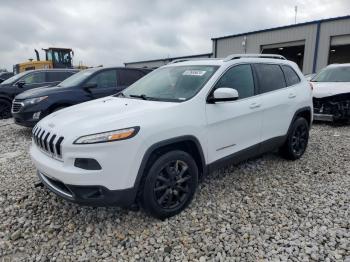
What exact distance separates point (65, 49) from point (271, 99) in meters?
17.1

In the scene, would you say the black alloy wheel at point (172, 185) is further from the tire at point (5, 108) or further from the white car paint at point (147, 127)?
the tire at point (5, 108)

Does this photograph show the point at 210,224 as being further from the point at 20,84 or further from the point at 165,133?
the point at 20,84

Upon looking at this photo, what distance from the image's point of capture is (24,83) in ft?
31.2

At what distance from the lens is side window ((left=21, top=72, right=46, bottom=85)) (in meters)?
9.62

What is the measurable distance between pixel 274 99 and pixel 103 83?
15.4 feet

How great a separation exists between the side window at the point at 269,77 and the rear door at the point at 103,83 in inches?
168

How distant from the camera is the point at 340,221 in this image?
10.4 ft

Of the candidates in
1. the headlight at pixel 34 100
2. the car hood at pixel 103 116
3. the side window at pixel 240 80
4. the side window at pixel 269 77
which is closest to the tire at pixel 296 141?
the side window at pixel 269 77

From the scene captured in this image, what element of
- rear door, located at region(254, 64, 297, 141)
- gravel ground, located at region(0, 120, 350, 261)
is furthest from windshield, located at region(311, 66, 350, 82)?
gravel ground, located at region(0, 120, 350, 261)

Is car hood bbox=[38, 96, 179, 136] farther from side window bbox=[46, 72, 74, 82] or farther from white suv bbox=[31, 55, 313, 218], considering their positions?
side window bbox=[46, 72, 74, 82]

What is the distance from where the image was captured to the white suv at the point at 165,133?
2.69 metres

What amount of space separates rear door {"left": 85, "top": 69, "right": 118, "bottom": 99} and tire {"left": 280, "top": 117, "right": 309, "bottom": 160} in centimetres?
457

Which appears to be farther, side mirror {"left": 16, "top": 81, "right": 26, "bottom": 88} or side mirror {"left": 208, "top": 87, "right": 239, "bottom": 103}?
side mirror {"left": 16, "top": 81, "right": 26, "bottom": 88}

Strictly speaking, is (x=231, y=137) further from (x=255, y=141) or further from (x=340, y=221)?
(x=340, y=221)
